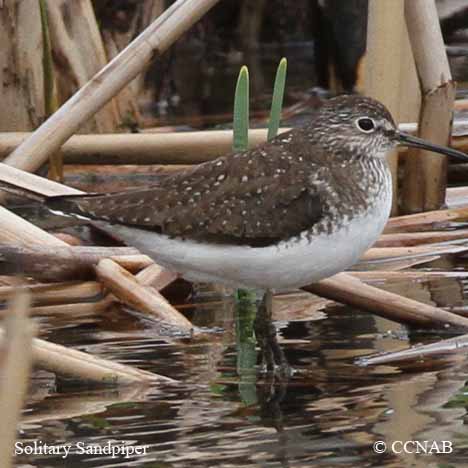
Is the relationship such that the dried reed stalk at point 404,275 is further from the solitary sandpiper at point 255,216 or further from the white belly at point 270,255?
the white belly at point 270,255

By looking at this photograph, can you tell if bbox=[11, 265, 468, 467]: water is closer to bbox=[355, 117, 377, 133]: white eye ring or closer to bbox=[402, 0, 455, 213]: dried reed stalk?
bbox=[355, 117, 377, 133]: white eye ring

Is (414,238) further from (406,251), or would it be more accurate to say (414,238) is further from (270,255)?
(270,255)

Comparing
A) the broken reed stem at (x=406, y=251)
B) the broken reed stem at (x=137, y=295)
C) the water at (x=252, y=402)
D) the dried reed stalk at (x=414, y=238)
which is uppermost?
the dried reed stalk at (x=414, y=238)

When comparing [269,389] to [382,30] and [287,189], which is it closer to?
[287,189]

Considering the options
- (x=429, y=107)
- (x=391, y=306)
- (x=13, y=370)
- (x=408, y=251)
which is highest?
(x=429, y=107)

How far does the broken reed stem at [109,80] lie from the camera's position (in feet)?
24.9

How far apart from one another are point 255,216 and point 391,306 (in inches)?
32.6

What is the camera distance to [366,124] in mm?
6305

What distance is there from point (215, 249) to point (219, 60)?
9.73 m

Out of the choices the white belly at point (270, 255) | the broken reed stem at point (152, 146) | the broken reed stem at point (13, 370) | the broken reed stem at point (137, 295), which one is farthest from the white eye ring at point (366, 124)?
the broken reed stem at point (13, 370)

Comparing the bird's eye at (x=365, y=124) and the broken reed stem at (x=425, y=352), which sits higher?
the bird's eye at (x=365, y=124)

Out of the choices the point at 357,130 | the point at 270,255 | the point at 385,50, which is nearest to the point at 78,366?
the point at 270,255

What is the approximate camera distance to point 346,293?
6.33m

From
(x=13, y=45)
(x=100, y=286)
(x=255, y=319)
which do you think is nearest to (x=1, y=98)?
(x=13, y=45)
